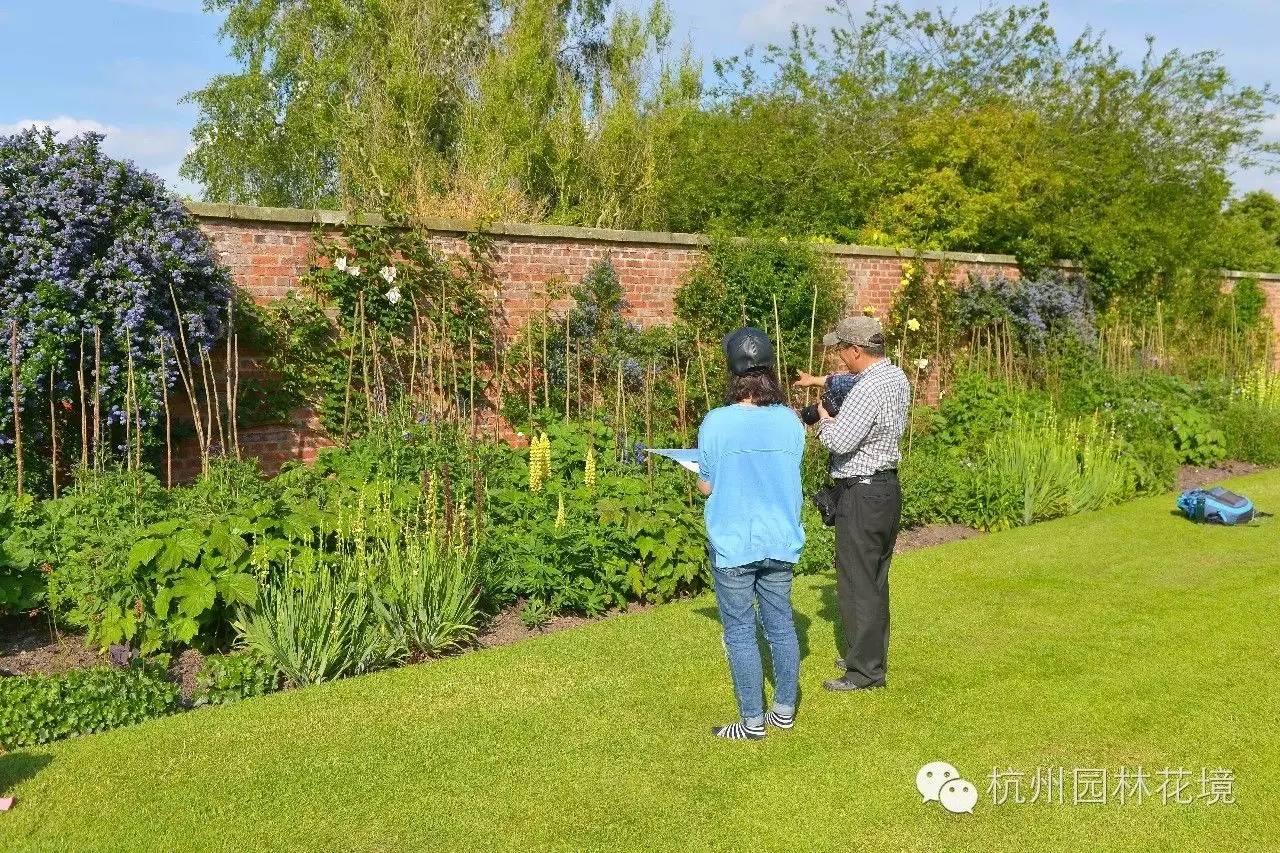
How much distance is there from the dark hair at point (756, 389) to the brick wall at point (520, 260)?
188 inches

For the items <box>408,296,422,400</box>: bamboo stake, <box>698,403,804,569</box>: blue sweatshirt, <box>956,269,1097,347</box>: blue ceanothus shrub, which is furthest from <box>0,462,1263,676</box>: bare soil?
<box>956,269,1097,347</box>: blue ceanothus shrub

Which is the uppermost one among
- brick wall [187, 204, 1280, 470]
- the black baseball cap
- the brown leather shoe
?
brick wall [187, 204, 1280, 470]

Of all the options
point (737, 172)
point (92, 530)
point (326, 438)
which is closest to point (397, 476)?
point (326, 438)

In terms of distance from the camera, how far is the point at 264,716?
15.2ft

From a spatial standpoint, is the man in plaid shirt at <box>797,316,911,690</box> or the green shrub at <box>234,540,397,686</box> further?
the green shrub at <box>234,540,397,686</box>

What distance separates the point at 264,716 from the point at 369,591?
0.92 m

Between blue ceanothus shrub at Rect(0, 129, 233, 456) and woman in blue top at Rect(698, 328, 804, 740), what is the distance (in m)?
4.18

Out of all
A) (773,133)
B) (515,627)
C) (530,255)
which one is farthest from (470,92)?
(515,627)

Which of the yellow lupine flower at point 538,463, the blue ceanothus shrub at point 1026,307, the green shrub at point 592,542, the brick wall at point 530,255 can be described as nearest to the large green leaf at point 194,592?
the green shrub at point 592,542

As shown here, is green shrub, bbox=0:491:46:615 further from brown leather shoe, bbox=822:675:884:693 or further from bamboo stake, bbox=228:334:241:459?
brown leather shoe, bbox=822:675:884:693

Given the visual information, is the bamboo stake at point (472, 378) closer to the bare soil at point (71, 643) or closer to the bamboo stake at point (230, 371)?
the bamboo stake at point (230, 371)

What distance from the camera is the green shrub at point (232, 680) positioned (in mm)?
4914

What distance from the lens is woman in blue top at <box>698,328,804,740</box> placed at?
413 centimetres

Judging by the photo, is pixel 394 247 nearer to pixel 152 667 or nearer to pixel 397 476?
pixel 397 476
